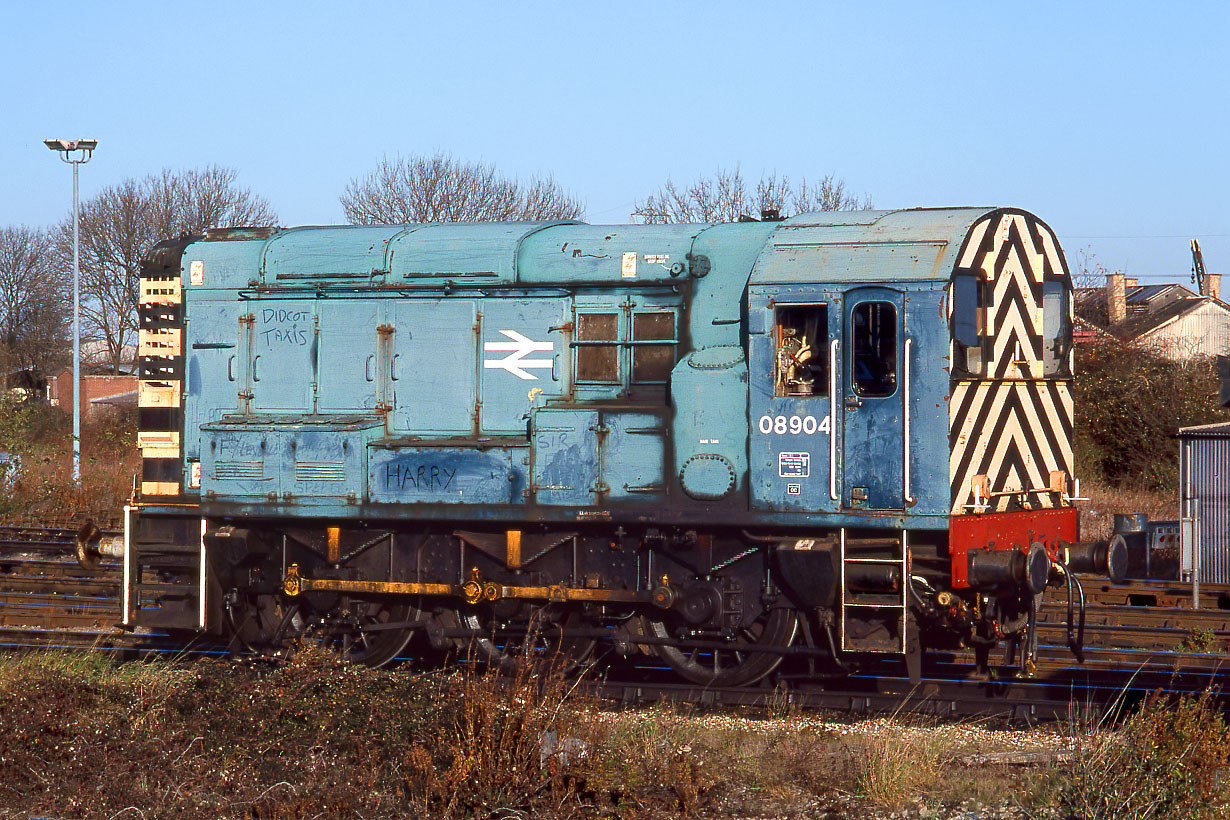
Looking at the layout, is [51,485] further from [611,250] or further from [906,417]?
[906,417]

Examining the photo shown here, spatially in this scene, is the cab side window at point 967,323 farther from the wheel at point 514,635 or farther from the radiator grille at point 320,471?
the radiator grille at point 320,471

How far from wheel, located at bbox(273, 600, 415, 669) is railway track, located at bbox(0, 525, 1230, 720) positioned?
1.33m

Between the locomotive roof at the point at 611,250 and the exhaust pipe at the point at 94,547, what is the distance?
2433 millimetres

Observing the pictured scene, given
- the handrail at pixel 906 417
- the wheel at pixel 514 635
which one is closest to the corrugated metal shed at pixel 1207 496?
the handrail at pixel 906 417

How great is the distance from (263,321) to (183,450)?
52.0 inches

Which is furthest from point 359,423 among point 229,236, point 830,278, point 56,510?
point 56,510

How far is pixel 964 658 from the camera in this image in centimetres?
1115

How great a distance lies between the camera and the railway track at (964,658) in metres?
9.43

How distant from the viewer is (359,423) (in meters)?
10.4

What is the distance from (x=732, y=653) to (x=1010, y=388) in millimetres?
2943

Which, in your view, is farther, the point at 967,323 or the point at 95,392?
the point at 95,392

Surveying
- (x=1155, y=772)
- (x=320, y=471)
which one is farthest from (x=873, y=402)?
(x=320, y=471)

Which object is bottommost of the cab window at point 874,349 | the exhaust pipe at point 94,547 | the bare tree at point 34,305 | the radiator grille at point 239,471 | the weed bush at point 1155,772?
the weed bush at point 1155,772

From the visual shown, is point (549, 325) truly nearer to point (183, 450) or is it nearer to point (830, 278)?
point (830, 278)
